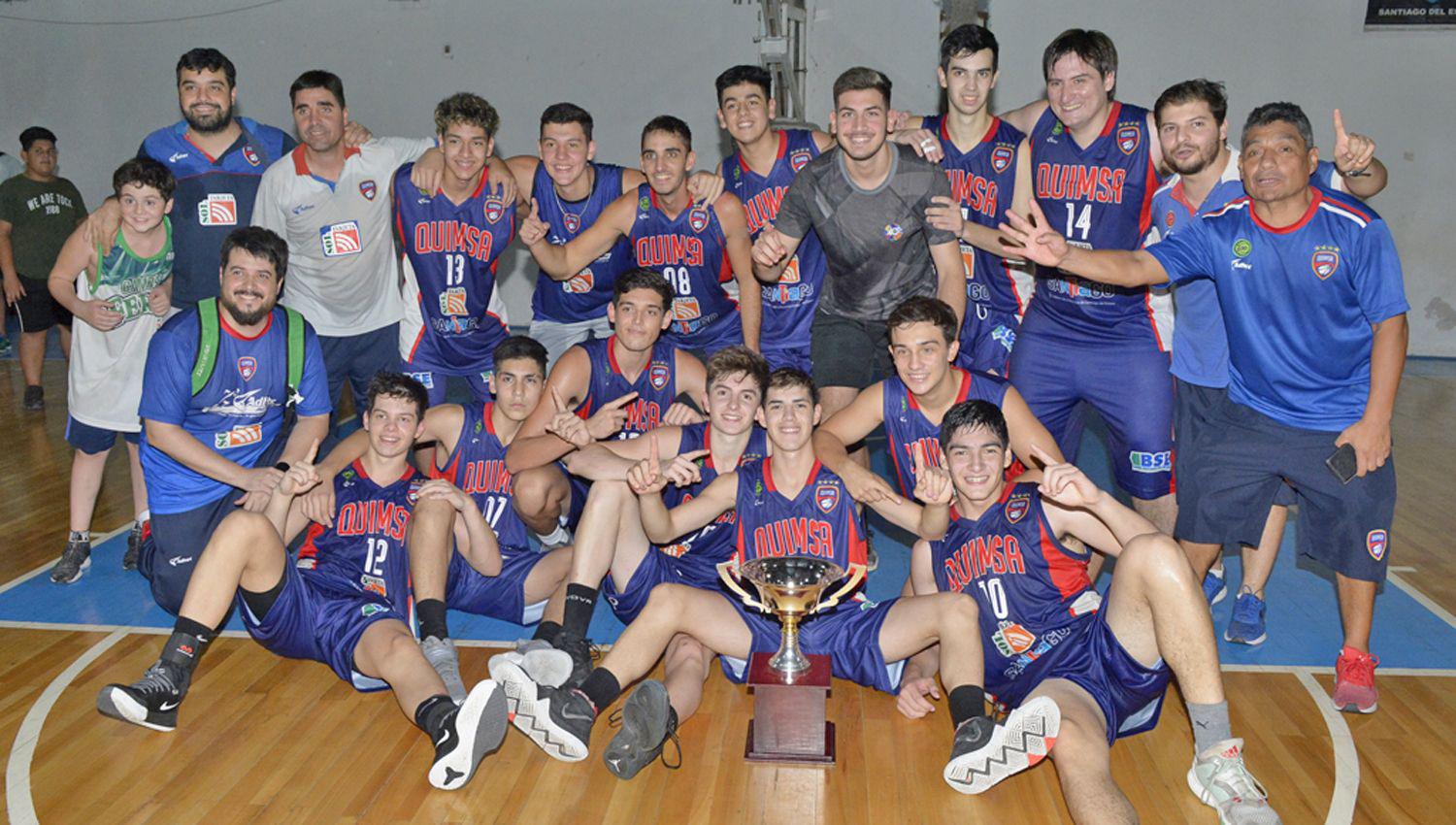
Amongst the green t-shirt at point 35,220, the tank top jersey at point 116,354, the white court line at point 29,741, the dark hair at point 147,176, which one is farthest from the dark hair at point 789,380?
the green t-shirt at point 35,220

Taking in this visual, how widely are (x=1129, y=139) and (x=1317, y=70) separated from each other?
8.09 meters

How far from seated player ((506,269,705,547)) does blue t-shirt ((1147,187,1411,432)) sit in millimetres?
2189

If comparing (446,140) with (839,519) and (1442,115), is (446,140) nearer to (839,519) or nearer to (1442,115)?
(839,519)

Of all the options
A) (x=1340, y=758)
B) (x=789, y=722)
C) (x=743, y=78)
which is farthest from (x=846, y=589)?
(x=743, y=78)

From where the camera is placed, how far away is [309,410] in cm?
511

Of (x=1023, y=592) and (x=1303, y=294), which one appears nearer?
(x=1023, y=592)

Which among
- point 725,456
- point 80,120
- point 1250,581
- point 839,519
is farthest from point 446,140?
point 80,120

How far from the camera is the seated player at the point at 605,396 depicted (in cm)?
518

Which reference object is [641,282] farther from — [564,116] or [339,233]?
[339,233]

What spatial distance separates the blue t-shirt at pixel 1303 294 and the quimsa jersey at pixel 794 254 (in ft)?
6.38

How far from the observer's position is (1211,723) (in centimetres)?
366

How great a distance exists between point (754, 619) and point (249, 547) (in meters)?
1.84

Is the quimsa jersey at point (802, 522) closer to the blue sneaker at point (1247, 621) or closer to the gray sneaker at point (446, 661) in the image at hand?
the gray sneaker at point (446, 661)

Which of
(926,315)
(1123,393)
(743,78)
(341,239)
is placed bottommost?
(1123,393)
